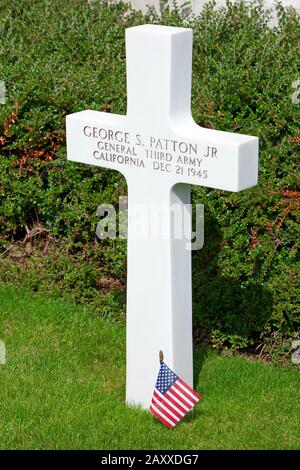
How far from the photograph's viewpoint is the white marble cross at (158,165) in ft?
16.6

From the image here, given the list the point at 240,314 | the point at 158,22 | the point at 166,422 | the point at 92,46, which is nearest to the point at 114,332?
the point at 240,314

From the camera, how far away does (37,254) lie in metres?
7.20

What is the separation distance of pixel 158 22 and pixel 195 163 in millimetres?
3826

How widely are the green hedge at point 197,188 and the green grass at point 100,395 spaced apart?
304mm

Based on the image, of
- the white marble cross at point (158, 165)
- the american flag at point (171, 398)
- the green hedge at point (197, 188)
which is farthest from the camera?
the green hedge at point (197, 188)

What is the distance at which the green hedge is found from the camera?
20.7 feet

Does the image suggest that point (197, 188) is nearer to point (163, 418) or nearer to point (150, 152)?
point (150, 152)

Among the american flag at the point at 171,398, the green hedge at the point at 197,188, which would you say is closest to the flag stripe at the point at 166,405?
the american flag at the point at 171,398

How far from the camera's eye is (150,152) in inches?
207

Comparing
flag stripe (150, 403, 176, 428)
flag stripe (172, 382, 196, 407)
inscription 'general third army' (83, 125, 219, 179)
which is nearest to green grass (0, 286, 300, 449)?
flag stripe (150, 403, 176, 428)

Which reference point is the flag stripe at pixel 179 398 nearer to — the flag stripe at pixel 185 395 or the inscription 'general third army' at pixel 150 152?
the flag stripe at pixel 185 395

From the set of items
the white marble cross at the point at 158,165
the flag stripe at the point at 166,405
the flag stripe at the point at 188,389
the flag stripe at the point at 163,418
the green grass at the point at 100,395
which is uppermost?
the white marble cross at the point at 158,165

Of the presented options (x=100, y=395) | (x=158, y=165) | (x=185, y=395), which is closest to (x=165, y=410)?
(x=185, y=395)

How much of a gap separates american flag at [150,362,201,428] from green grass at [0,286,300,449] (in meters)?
0.09
